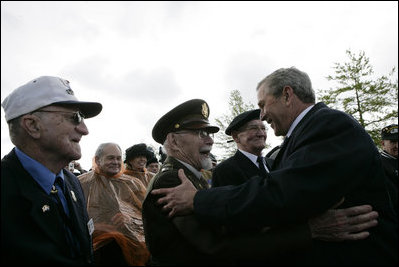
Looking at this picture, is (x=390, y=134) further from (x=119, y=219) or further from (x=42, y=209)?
(x=42, y=209)

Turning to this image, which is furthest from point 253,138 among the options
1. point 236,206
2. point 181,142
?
point 236,206

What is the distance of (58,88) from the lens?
232 centimetres

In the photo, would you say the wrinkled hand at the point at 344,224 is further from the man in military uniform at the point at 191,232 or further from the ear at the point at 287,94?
the ear at the point at 287,94

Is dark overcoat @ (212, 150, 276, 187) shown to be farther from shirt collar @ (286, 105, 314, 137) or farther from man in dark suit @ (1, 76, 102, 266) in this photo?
man in dark suit @ (1, 76, 102, 266)

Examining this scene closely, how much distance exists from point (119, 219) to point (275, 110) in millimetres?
3057

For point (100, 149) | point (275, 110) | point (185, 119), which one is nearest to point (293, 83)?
point (275, 110)

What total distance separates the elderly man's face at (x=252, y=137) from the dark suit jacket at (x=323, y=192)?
8.48 feet

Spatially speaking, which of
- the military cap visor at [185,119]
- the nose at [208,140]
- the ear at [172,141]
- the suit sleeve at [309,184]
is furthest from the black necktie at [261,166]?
the suit sleeve at [309,184]

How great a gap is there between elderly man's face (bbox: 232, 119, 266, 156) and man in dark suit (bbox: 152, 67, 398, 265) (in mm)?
2492

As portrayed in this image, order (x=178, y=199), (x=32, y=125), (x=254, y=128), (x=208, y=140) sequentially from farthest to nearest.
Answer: (x=254, y=128)
(x=208, y=140)
(x=32, y=125)
(x=178, y=199)

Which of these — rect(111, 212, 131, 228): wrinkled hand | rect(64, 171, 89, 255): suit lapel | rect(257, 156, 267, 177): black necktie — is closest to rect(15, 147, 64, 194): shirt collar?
rect(64, 171, 89, 255): suit lapel

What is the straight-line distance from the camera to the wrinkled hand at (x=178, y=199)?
2.07m

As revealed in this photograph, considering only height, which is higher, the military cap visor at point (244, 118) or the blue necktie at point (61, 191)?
the military cap visor at point (244, 118)

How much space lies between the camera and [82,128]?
2.43m
